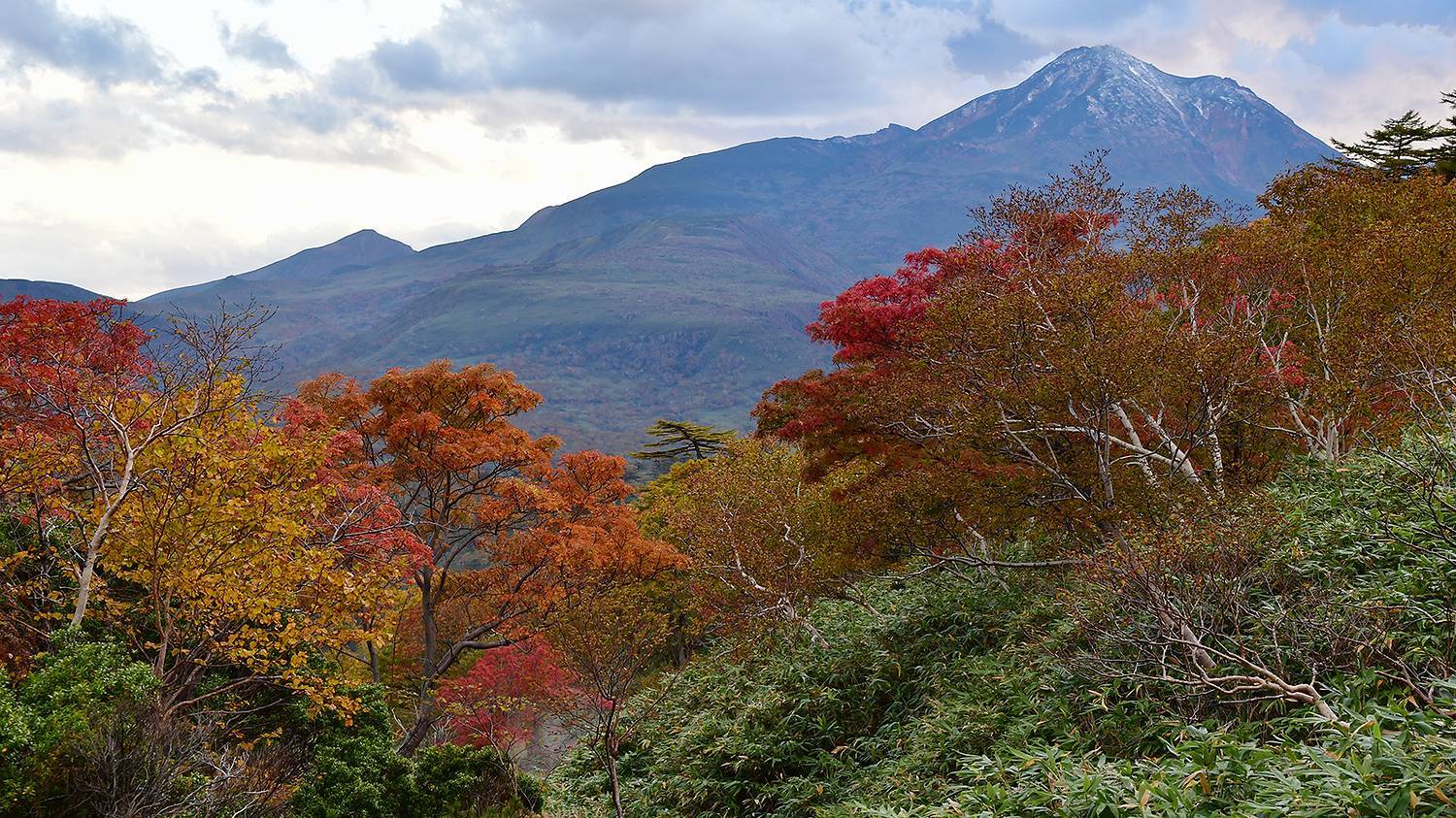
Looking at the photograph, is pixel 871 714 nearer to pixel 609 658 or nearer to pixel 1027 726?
pixel 1027 726

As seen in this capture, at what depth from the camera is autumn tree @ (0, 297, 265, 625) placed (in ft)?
30.9

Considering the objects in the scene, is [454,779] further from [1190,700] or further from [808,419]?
[1190,700]

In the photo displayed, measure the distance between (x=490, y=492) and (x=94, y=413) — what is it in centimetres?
1001

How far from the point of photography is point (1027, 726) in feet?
25.6

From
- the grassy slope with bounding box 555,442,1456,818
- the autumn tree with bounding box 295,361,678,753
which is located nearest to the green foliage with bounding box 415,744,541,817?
the grassy slope with bounding box 555,442,1456,818

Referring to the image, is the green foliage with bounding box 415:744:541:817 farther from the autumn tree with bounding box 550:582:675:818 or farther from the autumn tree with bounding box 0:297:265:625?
the autumn tree with bounding box 0:297:265:625

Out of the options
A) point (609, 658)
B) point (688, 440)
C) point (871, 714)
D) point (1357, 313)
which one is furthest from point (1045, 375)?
point (688, 440)

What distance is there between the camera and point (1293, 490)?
1056 centimetres

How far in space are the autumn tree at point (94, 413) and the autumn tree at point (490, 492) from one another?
5.34 metres

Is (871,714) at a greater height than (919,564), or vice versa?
(919,564)

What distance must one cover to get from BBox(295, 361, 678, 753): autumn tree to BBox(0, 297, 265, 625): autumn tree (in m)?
5.34

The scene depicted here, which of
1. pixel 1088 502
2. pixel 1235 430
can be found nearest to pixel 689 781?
pixel 1088 502

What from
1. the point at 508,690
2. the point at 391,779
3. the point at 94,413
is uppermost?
the point at 94,413

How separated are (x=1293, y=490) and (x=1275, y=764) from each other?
695 centimetres
